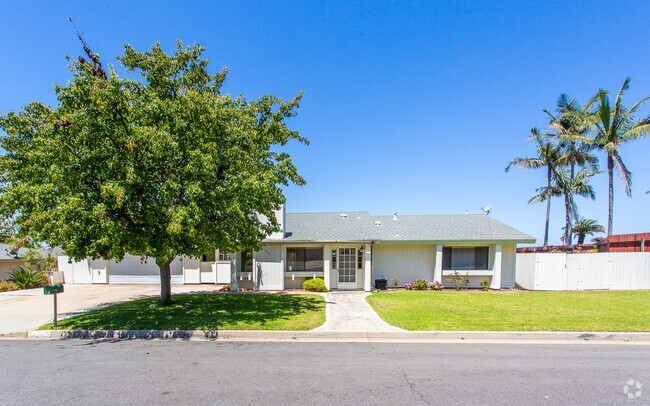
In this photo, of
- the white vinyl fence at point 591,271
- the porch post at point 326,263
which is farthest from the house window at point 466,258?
the porch post at point 326,263

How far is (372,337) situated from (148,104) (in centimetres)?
871

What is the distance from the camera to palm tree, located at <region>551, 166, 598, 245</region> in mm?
29000

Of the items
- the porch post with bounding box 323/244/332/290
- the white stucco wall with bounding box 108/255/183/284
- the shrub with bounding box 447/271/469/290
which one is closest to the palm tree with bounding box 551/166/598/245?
the shrub with bounding box 447/271/469/290

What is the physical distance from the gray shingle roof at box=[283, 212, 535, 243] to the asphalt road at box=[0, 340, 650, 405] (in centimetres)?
971

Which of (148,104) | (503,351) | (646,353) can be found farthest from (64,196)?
(646,353)

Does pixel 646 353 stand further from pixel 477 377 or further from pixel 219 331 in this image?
pixel 219 331

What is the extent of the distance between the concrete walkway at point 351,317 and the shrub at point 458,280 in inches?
229

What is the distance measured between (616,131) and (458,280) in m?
17.1

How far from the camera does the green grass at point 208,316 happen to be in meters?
8.95

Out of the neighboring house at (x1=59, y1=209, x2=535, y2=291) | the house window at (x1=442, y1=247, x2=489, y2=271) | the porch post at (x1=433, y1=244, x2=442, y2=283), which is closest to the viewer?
the neighboring house at (x1=59, y1=209, x2=535, y2=291)

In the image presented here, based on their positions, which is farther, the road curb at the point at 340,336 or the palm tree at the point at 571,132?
the palm tree at the point at 571,132

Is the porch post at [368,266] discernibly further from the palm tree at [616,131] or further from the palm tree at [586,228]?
the palm tree at [586,228]

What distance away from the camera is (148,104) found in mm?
9070

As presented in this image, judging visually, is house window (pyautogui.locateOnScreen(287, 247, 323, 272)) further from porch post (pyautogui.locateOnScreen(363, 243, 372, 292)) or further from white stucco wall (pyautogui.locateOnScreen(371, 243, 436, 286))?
white stucco wall (pyautogui.locateOnScreen(371, 243, 436, 286))
